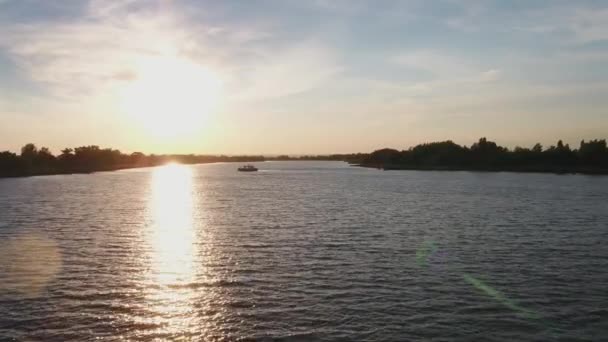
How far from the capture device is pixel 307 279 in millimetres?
38469

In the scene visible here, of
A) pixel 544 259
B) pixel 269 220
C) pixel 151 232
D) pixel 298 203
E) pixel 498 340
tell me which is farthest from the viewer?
pixel 298 203

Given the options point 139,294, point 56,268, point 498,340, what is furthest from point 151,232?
point 498,340

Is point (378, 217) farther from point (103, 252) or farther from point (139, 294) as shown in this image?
point (139, 294)

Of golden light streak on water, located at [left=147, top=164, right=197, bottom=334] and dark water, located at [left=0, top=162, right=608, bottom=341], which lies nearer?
dark water, located at [left=0, top=162, right=608, bottom=341]

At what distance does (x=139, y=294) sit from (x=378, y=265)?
65.5 ft

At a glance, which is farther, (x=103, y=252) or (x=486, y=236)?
(x=486, y=236)

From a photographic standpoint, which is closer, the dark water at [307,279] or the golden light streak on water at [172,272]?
the dark water at [307,279]

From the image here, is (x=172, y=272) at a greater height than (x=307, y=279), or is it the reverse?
(x=307, y=279)

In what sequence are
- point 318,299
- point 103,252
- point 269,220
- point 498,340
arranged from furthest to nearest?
point 269,220 → point 103,252 → point 318,299 → point 498,340

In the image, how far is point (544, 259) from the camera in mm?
45469

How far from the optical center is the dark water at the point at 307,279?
28.4 metres

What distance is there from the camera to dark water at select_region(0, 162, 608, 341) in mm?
28391

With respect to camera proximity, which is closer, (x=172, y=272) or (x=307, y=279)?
(x=307, y=279)

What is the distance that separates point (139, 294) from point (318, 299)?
12.7m
